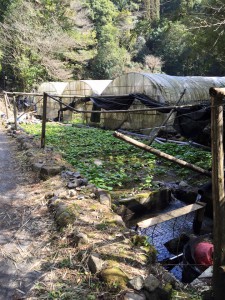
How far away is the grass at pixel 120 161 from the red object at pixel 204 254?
2.16 m

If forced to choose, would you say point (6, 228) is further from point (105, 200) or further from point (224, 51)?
point (224, 51)

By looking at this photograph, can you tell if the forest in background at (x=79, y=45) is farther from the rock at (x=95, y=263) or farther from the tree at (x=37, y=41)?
the rock at (x=95, y=263)

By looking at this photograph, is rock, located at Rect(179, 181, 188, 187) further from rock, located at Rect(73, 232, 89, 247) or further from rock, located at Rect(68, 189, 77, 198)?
rock, located at Rect(73, 232, 89, 247)

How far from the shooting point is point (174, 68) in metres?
34.6

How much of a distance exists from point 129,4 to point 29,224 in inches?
1579

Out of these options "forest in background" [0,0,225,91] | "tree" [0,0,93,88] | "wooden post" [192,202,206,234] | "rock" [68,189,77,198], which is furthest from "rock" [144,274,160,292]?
"tree" [0,0,93,88]

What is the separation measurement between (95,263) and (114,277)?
24 cm

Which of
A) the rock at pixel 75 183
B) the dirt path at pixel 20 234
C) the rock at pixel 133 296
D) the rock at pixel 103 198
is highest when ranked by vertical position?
the rock at pixel 75 183

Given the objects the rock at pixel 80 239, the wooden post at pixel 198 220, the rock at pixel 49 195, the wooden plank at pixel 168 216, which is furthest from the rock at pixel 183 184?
the rock at pixel 80 239

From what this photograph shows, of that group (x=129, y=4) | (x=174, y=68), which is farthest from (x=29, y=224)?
(x=129, y=4)

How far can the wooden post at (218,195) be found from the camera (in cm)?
233

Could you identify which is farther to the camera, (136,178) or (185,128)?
(185,128)

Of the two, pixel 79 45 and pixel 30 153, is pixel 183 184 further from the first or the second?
pixel 79 45

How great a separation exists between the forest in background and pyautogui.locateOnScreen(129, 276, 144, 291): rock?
14991 mm
